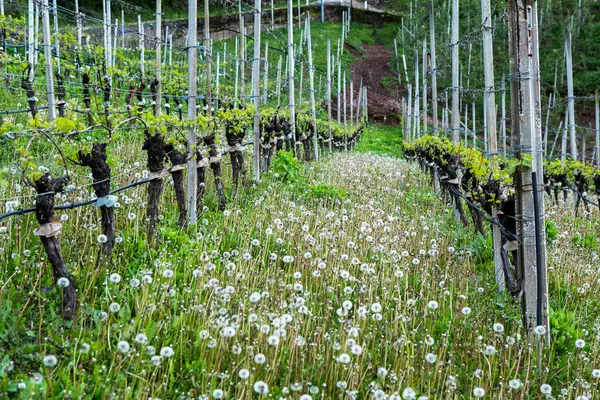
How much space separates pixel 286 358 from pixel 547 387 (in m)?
1.52

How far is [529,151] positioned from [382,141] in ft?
86.4

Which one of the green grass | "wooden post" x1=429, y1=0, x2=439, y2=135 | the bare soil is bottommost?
the green grass

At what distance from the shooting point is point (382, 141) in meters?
29.5

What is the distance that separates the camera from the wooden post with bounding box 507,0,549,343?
3.49 meters

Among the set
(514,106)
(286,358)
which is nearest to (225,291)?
(286,358)

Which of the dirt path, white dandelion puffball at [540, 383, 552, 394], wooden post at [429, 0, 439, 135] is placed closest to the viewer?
white dandelion puffball at [540, 383, 552, 394]

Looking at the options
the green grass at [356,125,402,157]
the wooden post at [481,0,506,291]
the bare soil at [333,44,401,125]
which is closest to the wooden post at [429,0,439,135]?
the wooden post at [481,0,506,291]

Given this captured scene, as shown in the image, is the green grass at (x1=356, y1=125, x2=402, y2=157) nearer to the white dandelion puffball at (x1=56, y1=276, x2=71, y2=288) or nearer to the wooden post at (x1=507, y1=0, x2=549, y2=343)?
the wooden post at (x1=507, y1=0, x2=549, y2=343)

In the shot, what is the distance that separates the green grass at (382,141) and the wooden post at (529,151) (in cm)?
1937

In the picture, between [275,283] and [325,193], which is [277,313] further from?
[325,193]

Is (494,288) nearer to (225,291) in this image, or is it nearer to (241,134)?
(225,291)

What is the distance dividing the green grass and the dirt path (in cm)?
151

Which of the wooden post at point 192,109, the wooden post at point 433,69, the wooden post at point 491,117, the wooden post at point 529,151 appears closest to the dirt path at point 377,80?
the wooden post at point 433,69

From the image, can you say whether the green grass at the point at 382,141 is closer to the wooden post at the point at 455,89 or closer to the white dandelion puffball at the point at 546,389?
the wooden post at the point at 455,89
